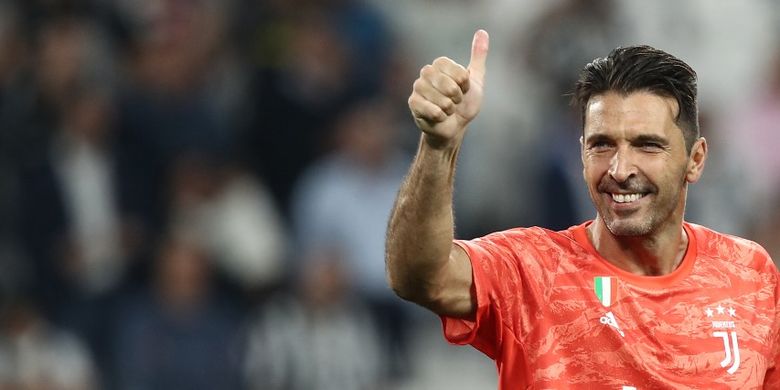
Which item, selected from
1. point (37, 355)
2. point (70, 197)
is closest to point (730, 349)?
point (37, 355)

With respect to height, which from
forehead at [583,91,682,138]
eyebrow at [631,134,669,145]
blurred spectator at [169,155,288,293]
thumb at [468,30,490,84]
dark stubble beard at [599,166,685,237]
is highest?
thumb at [468,30,490,84]

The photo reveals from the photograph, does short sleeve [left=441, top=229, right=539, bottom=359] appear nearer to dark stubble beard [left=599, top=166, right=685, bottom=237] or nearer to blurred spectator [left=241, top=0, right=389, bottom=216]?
dark stubble beard [left=599, top=166, right=685, bottom=237]

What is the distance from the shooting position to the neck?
15.4 feet

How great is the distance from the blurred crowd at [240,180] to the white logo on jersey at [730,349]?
15.8 feet

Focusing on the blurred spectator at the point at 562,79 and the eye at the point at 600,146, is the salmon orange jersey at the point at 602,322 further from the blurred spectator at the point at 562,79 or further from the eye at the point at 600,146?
the blurred spectator at the point at 562,79

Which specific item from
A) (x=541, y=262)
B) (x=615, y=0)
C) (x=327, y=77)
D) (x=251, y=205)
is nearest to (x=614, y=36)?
(x=615, y=0)

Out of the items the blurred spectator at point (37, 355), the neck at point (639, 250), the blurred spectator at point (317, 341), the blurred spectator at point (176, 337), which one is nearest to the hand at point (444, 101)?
the neck at point (639, 250)

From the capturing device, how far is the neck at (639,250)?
4.70m

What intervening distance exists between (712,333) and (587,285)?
411mm

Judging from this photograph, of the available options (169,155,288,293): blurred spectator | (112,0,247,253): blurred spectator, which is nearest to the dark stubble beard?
(169,155,288,293): blurred spectator

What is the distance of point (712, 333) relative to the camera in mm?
4555

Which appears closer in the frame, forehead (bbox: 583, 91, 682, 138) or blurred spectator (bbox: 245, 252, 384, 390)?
forehead (bbox: 583, 91, 682, 138)

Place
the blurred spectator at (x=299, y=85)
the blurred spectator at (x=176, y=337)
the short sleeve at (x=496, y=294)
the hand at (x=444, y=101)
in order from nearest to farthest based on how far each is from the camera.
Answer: the hand at (x=444, y=101)
the short sleeve at (x=496, y=294)
the blurred spectator at (x=176, y=337)
the blurred spectator at (x=299, y=85)

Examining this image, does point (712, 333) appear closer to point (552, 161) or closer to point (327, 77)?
point (552, 161)
